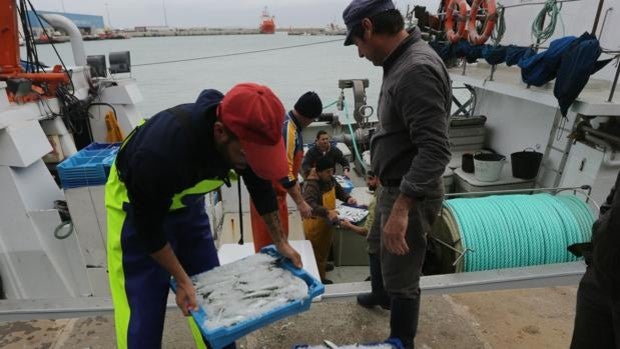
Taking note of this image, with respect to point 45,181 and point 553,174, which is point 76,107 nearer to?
point 45,181

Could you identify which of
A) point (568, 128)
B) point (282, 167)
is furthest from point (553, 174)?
point (282, 167)

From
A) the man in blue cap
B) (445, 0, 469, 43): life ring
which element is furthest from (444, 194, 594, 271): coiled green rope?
(445, 0, 469, 43): life ring

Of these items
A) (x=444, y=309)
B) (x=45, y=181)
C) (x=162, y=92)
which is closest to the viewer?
(x=444, y=309)

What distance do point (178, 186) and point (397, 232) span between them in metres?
0.95

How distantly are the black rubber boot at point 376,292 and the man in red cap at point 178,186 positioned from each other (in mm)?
686

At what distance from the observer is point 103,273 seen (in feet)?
13.8

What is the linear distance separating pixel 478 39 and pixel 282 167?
4889 millimetres

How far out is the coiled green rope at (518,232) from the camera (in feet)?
10.8

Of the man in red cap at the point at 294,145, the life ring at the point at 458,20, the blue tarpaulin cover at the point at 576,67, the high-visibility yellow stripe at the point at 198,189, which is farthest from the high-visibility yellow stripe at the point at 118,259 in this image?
the life ring at the point at 458,20

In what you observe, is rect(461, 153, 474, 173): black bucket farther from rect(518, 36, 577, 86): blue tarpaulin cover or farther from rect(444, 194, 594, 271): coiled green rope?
rect(444, 194, 594, 271): coiled green rope

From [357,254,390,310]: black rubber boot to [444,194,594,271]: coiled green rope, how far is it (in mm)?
1285

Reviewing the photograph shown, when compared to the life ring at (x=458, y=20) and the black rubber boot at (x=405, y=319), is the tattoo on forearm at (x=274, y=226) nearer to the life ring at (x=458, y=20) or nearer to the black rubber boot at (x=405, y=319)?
the black rubber boot at (x=405, y=319)

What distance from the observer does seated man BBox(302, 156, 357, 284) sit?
384 centimetres

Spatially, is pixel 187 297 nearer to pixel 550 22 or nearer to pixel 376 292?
pixel 376 292
